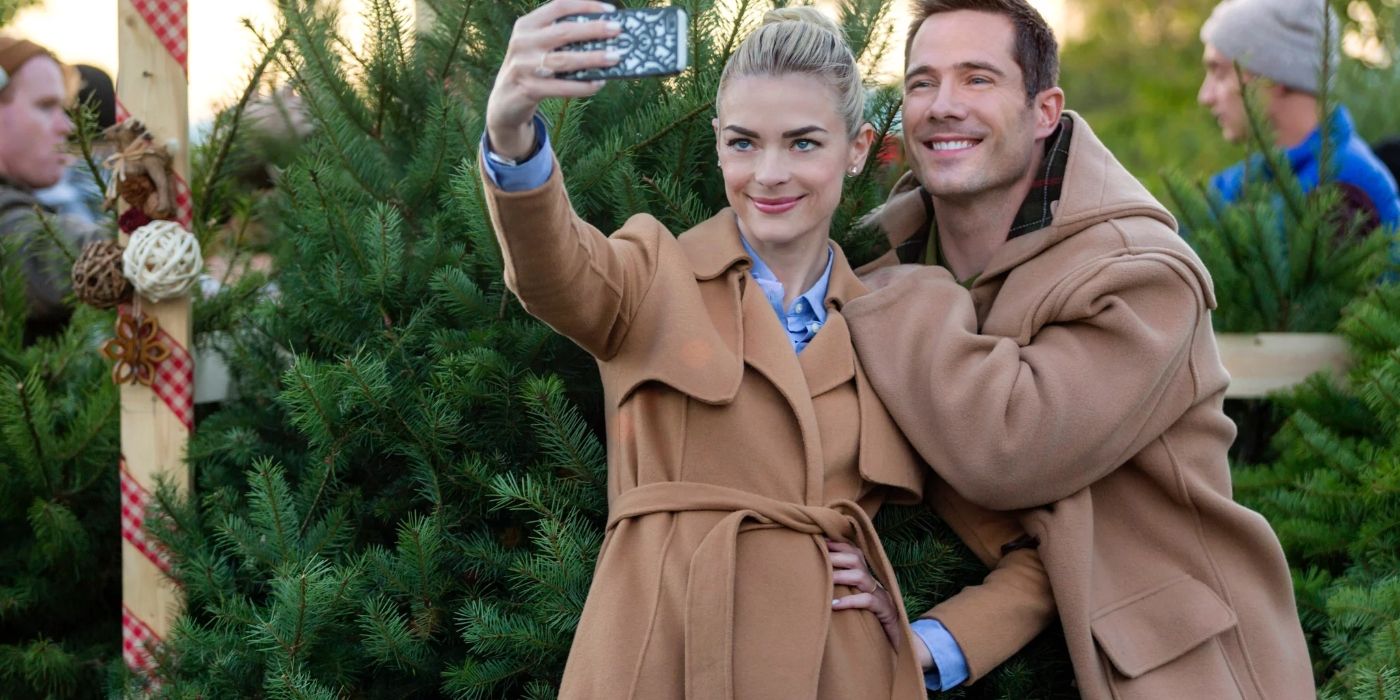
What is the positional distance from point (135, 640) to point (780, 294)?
62.5 inches

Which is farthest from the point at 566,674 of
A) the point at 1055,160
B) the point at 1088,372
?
the point at 1055,160

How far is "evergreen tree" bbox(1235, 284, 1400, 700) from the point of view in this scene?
3.36m

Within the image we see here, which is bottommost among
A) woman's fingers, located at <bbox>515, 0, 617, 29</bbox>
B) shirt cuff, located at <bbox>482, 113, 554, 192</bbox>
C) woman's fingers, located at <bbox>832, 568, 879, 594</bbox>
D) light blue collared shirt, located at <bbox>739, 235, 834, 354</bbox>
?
woman's fingers, located at <bbox>832, 568, 879, 594</bbox>

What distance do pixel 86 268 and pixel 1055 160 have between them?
2.01m

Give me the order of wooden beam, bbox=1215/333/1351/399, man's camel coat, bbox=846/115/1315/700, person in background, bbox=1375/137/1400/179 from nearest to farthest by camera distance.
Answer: man's camel coat, bbox=846/115/1315/700 < wooden beam, bbox=1215/333/1351/399 < person in background, bbox=1375/137/1400/179

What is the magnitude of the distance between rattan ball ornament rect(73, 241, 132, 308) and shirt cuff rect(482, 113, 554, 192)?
1.26 meters

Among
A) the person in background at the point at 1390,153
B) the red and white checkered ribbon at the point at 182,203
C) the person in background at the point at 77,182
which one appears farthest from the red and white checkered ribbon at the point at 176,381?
the person in background at the point at 1390,153

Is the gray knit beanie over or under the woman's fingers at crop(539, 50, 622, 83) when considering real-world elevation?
under

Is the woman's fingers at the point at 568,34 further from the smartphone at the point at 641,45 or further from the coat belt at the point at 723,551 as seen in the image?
the coat belt at the point at 723,551

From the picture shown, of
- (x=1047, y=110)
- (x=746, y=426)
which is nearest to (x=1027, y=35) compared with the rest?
(x=1047, y=110)

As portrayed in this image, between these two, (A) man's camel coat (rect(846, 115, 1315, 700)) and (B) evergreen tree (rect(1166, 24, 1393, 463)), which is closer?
(A) man's camel coat (rect(846, 115, 1315, 700))

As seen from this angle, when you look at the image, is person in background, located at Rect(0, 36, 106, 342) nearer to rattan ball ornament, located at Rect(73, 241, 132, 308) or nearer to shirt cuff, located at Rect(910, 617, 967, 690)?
rattan ball ornament, located at Rect(73, 241, 132, 308)

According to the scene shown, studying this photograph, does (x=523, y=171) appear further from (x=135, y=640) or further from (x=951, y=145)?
(x=135, y=640)

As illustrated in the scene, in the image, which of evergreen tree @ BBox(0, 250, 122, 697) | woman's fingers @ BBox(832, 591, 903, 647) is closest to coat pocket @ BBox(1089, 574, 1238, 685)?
woman's fingers @ BBox(832, 591, 903, 647)
